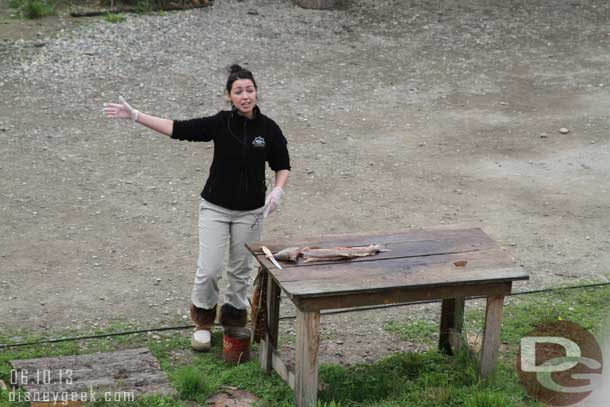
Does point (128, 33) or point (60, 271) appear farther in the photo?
point (128, 33)

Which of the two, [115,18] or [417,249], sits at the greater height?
[115,18]

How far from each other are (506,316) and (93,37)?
744 cm

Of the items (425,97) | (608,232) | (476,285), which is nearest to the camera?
(476,285)

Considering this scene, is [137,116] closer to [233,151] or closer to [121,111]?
[121,111]

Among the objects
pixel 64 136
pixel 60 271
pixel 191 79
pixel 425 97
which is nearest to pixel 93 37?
pixel 191 79

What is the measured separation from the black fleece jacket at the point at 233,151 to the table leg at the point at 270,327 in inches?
21.4

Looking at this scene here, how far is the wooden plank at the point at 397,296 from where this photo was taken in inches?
219

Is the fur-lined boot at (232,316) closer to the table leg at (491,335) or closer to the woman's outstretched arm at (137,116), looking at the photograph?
the woman's outstretched arm at (137,116)

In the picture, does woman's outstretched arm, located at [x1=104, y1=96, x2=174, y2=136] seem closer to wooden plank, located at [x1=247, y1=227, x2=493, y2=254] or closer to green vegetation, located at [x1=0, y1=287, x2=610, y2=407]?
wooden plank, located at [x1=247, y1=227, x2=493, y2=254]

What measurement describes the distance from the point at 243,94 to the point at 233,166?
17.2 inches

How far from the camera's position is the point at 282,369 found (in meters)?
6.12

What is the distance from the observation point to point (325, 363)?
21.4ft

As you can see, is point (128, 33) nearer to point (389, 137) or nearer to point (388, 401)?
point (389, 137)

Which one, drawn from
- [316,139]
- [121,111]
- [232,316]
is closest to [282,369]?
[232,316]
